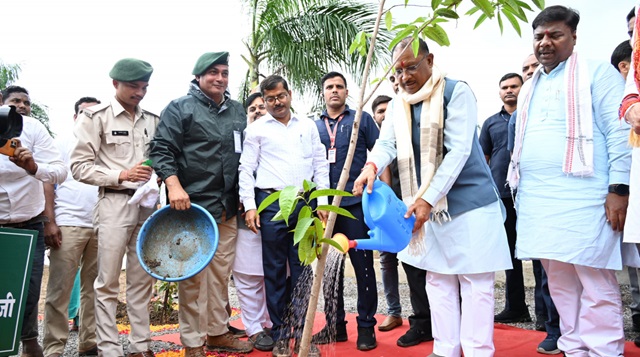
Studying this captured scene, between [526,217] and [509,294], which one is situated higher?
[526,217]

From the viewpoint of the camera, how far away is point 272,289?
3467 mm

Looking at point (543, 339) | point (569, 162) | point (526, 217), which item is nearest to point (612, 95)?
point (569, 162)

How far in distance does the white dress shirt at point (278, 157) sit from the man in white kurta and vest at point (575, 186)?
1.38m

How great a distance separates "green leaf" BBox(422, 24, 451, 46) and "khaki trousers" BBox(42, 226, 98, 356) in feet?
9.35

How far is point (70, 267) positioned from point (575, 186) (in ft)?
10.5

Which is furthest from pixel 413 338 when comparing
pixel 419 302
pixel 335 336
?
pixel 335 336

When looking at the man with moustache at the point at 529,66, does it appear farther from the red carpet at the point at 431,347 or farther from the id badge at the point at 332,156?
the red carpet at the point at 431,347

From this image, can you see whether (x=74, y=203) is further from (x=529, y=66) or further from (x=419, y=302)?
(x=529, y=66)

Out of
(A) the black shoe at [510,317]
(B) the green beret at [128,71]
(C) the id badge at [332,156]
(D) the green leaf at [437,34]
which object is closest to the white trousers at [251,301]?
(C) the id badge at [332,156]

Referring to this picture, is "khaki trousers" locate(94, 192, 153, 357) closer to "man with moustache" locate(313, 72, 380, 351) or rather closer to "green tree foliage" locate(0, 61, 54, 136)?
"man with moustache" locate(313, 72, 380, 351)

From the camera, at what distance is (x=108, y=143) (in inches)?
128

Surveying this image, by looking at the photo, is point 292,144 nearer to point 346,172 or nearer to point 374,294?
point 374,294

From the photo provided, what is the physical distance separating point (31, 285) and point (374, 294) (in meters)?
2.09

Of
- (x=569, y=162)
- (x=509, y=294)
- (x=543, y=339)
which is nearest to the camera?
(x=569, y=162)
